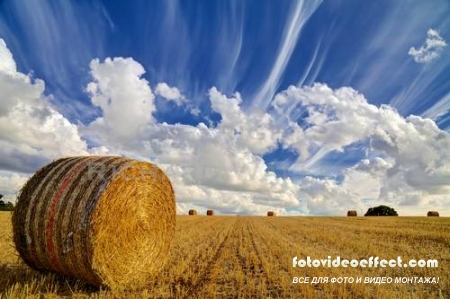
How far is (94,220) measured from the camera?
633cm

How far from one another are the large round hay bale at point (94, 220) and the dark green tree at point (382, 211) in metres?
53.2

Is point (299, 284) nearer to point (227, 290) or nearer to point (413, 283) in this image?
point (227, 290)

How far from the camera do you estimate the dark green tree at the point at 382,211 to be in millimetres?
55469

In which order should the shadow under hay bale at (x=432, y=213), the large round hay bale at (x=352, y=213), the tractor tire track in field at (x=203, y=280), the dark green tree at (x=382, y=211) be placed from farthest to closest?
the dark green tree at (x=382, y=211) → the large round hay bale at (x=352, y=213) → the shadow under hay bale at (x=432, y=213) → the tractor tire track in field at (x=203, y=280)

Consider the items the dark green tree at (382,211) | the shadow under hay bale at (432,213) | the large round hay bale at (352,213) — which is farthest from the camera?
the dark green tree at (382,211)

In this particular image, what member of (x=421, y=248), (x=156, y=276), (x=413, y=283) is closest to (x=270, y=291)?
(x=156, y=276)

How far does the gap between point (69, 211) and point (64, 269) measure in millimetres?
1004

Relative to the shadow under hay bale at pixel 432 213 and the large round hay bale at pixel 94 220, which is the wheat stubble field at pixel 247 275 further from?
the shadow under hay bale at pixel 432 213

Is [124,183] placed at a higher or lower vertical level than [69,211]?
higher

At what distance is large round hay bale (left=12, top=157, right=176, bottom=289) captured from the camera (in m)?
6.39

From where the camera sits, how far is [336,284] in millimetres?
6992

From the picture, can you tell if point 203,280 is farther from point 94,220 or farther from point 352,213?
point 352,213

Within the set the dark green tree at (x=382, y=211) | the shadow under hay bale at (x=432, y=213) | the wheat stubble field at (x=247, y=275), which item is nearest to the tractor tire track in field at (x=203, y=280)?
the wheat stubble field at (x=247, y=275)

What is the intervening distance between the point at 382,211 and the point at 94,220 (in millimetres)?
55424
